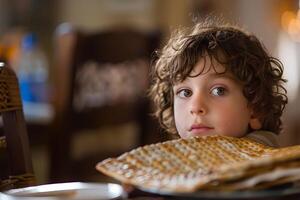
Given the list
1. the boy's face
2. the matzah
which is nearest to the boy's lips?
the boy's face

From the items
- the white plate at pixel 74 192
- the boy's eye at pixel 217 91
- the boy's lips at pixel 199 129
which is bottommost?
the white plate at pixel 74 192

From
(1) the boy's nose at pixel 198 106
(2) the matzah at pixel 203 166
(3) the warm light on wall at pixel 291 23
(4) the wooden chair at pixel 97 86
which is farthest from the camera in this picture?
(3) the warm light on wall at pixel 291 23

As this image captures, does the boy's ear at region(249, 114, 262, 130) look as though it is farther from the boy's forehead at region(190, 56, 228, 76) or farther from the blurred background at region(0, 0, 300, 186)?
the blurred background at region(0, 0, 300, 186)

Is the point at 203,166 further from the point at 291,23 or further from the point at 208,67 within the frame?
the point at 291,23

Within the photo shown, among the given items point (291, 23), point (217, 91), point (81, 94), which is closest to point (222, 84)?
point (217, 91)

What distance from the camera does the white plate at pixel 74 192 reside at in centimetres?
63

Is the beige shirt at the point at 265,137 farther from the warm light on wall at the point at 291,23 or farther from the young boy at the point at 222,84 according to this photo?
the warm light on wall at the point at 291,23

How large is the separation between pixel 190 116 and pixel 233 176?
31 centimetres

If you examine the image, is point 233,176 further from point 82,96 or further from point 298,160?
point 82,96

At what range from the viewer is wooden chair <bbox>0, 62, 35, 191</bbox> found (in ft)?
3.01

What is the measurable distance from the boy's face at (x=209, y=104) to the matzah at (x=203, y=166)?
0.42 ft

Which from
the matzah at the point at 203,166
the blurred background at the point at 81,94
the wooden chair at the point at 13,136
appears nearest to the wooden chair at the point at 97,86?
the blurred background at the point at 81,94

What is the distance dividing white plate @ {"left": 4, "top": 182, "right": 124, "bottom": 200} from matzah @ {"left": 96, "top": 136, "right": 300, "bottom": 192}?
15mm

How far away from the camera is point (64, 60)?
6.04ft
